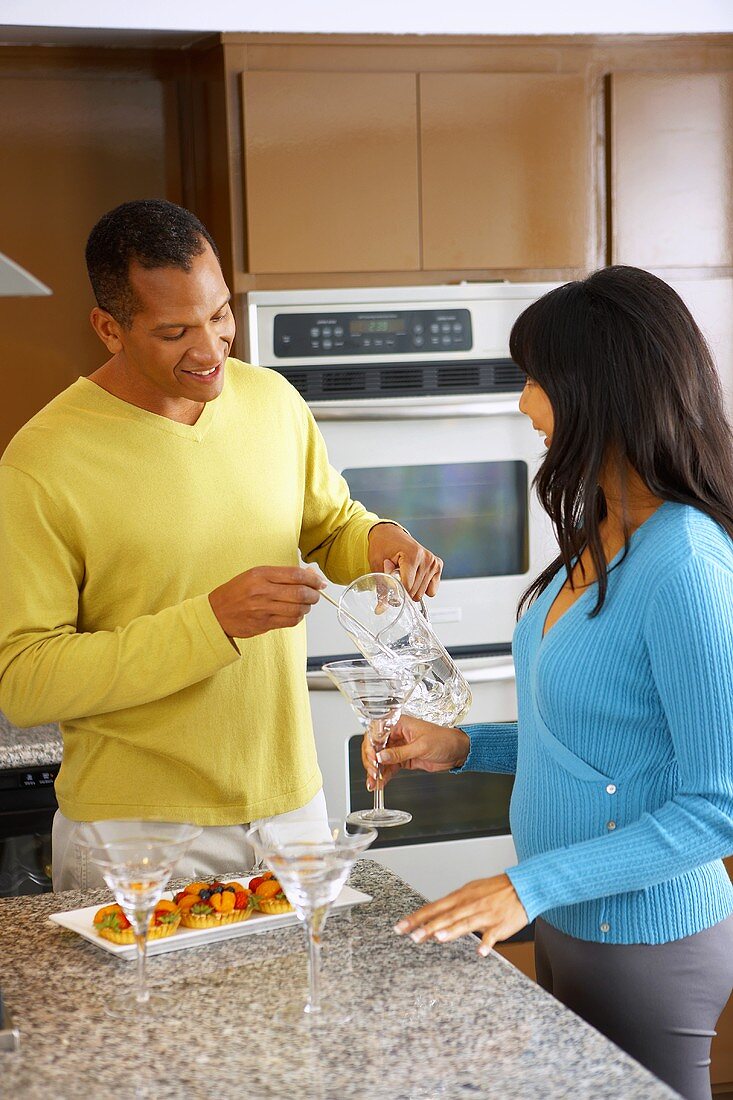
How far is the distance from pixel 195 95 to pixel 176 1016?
7.52ft

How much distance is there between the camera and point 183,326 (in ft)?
6.02

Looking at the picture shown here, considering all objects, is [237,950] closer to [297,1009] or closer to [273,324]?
[297,1009]

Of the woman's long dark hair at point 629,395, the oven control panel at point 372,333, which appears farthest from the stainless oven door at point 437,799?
the woman's long dark hair at point 629,395

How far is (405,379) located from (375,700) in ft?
4.33

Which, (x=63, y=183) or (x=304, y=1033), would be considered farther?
(x=63, y=183)

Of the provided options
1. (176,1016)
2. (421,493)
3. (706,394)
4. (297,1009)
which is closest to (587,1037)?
(297,1009)

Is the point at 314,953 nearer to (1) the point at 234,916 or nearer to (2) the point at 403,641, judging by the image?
(1) the point at 234,916

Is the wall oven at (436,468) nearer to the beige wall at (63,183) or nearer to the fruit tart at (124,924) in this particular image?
the beige wall at (63,183)

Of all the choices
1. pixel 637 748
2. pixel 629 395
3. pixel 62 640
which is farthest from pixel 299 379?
pixel 637 748

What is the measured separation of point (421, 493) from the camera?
2.84m

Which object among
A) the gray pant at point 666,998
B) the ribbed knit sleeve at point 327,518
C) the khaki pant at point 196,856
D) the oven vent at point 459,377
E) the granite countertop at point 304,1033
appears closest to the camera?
the granite countertop at point 304,1033

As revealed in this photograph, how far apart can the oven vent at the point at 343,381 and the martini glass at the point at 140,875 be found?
1538 mm

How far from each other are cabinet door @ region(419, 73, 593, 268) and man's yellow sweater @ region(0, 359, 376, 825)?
101 cm

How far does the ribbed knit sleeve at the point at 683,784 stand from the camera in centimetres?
134
